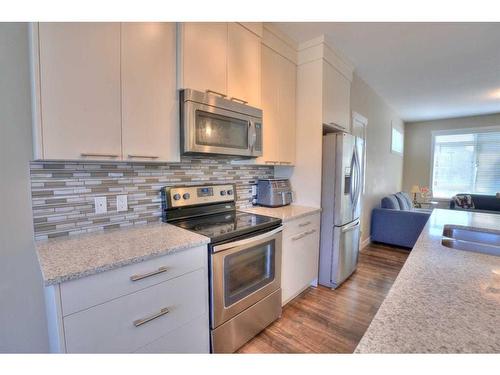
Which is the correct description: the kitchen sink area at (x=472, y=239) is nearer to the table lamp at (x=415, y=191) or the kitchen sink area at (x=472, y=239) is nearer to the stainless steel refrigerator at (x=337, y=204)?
the stainless steel refrigerator at (x=337, y=204)

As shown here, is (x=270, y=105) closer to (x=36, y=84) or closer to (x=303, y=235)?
(x=303, y=235)

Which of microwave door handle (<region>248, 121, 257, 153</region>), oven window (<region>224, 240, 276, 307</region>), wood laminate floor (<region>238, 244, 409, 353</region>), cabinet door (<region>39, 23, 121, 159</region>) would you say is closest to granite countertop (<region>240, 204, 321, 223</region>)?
oven window (<region>224, 240, 276, 307</region>)

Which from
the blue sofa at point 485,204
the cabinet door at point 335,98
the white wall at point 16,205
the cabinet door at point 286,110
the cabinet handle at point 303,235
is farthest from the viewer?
the blue sofa at point 485,204

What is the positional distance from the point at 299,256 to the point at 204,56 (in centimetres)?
183

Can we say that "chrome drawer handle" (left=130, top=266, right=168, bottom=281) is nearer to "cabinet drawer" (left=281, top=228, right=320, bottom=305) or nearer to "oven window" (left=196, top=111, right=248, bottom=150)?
"oven window" (left=196, top=111, right=248, bottom=150)

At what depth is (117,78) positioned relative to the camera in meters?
1.33

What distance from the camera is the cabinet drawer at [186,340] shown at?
4.09ft

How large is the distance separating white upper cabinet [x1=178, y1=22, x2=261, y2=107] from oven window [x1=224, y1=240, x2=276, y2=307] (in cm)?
114

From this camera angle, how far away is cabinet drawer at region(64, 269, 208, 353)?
1.01 m

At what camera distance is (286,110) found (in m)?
2.54

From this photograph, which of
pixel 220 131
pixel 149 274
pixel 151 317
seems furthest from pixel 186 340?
pixel 220 131

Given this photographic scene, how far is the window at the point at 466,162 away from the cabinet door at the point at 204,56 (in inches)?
244

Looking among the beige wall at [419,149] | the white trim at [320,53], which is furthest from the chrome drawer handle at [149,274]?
the beige wall at [419,149]
